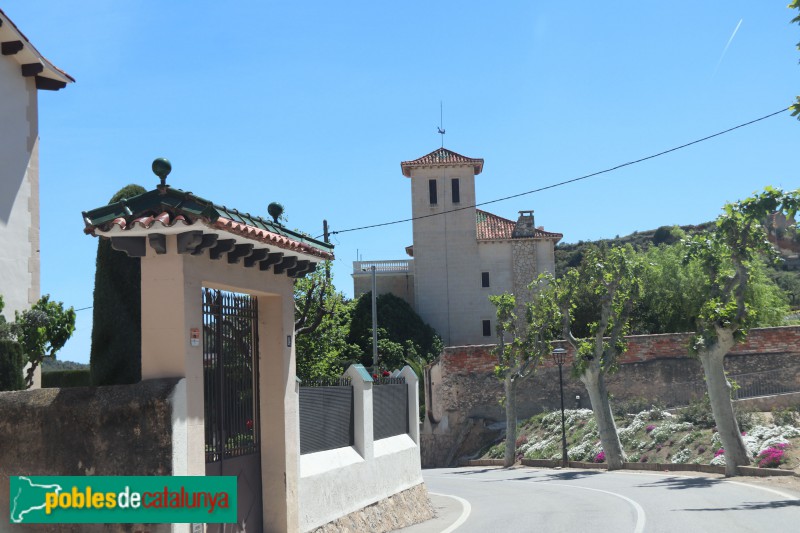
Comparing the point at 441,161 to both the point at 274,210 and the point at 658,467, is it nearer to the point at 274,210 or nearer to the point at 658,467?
the point at 658,467

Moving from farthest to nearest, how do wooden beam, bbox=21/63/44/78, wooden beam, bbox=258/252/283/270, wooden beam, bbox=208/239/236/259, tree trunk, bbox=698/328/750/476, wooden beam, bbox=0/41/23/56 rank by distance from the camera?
1. tree trunk, bbox=698/328/750/476
2. wooden beam, bbox=21/63/44/78
3. wooden beam, bbox=0/41/23/56
4. wooden beam, bbox=258/252/283/270
5. wooden beam, bbox=208/239/236/259

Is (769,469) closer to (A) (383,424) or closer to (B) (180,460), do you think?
(A) (383,424)

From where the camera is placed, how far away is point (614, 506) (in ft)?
58.8

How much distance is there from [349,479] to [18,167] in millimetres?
10814

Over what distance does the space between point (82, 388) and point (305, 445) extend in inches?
171

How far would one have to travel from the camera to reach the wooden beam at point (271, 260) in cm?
1135

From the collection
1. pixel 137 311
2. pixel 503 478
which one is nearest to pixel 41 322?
pixel 137 311

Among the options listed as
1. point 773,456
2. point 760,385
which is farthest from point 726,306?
point 760,385

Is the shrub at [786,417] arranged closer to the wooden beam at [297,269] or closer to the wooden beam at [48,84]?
the wooden beam at [297,269]

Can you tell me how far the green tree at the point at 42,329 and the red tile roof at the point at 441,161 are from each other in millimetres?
46914

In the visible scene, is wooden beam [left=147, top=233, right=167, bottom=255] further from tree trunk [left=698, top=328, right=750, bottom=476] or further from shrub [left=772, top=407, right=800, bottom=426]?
shrub [left=772, top=407, right=800, bottom=426]

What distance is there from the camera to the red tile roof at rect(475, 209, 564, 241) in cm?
6226

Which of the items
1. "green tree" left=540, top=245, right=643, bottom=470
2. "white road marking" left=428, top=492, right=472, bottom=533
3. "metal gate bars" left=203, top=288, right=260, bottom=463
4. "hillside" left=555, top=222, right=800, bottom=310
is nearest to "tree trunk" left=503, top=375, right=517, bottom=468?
"green tree" left=540, top=245, right=643, bottom=470

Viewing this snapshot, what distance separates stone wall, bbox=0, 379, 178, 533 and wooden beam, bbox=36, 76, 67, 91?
13.0 meters
